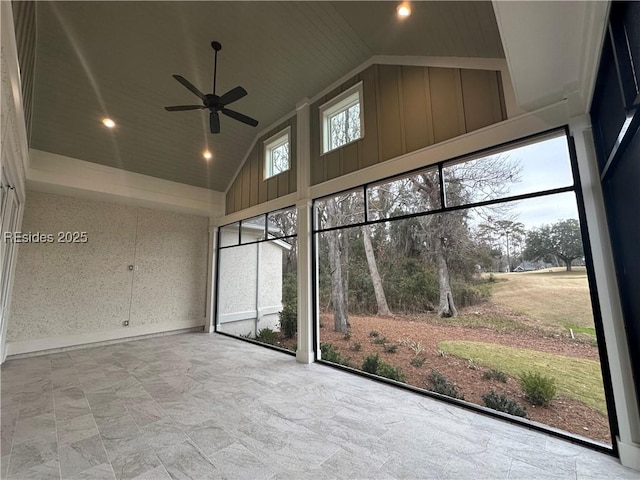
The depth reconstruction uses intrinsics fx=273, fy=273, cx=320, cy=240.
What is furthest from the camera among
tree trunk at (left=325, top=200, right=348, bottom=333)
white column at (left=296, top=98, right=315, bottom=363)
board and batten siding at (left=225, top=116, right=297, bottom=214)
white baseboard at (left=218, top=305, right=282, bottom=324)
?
white baseboard at (left=218, top=305, right=282, bottom=324)

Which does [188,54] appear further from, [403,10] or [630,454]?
[630,454]

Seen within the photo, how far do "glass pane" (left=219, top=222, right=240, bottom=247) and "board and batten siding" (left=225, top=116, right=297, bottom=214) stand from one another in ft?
2.12

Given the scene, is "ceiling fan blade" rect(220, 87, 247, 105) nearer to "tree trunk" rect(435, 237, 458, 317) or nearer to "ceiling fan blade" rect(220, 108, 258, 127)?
"ceiling fan blade" rect(220, 108, 258, 127)

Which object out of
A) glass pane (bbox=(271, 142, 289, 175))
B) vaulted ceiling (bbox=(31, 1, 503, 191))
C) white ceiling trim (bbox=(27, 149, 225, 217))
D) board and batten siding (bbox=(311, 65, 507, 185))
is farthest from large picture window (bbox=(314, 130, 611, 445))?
white ceiling trim (bbox=(27, 149, 225, 217))

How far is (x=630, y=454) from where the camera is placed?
213cm

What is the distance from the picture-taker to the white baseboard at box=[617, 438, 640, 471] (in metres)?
2.11

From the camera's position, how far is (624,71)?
167cm

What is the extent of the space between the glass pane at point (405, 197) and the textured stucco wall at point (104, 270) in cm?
506

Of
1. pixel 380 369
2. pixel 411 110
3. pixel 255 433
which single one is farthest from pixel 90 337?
pixel 411 110

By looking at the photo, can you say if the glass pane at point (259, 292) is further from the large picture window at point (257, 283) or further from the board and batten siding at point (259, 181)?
the board and batten siding at point (259, 181)

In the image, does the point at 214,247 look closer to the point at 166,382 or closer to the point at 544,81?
the point at 166,382

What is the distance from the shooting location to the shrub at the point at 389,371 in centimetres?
455

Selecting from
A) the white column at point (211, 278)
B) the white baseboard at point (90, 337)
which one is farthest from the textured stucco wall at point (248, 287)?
the white baseboard at point (90, 337)

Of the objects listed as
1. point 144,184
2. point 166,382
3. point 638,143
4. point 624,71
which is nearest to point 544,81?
point 624,71
